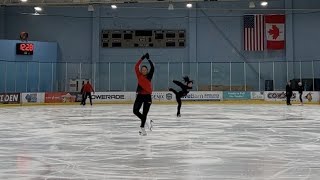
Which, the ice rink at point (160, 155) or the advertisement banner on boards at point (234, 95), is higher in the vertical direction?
the advertisement banner on boards at point (234, 95)

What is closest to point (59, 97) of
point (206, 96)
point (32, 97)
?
point (32, 97)

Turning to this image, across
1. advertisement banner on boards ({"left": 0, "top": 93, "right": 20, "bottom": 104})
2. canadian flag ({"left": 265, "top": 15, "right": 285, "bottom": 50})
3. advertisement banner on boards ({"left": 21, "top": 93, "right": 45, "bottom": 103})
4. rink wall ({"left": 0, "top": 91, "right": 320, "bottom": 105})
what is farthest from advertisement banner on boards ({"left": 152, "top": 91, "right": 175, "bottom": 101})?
advertisement banner on boards ({"left": 0, "top": 93, "right": 20, "bottom": 104})

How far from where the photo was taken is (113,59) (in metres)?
32.8

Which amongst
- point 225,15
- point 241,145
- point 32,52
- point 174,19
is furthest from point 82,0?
point 241,145

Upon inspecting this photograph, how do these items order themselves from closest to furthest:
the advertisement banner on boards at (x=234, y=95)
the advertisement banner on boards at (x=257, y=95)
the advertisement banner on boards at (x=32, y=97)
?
the advertisement banner on boards at (x=32, y=97)
the advertisement banner on boards at (x=257, y=95)
the advertisement banner on boards at (x=234, y=95)

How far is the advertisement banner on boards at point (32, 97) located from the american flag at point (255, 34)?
51.4ft

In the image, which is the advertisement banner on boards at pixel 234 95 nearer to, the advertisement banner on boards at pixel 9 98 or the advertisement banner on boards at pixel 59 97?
the advertisement banner on boards at pixel 59 97

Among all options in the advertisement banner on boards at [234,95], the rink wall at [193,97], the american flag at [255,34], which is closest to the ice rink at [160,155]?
the rink wall at [193,97]

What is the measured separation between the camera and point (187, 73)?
3180cm

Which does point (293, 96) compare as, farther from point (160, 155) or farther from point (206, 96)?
point (160, 155)

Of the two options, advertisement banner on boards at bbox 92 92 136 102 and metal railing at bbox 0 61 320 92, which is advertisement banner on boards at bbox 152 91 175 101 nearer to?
advertisement banner on boards at bbox 92 92 136 102

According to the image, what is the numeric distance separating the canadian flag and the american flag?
0.45m

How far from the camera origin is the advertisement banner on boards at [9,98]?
2542cm

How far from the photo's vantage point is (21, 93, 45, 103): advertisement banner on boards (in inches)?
1052
